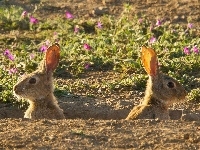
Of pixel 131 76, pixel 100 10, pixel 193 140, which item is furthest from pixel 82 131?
pixel 100 10

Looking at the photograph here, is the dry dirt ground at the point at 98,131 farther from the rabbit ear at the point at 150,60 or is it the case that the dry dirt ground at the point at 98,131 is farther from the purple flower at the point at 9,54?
the purple flower at the point at 9,54

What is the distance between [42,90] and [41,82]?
0.31 feet

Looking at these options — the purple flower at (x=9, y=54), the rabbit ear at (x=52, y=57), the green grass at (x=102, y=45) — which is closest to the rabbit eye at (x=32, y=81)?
the rabbit ear at (x=52, y=57)

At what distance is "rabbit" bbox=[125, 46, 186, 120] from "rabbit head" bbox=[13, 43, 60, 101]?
1.00 meters

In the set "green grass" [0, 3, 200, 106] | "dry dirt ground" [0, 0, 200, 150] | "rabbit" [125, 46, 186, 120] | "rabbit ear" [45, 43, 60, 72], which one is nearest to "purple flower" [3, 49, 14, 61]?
"green grass" [0, 3, 200, 106]

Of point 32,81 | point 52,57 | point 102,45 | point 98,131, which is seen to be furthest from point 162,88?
point 102,45

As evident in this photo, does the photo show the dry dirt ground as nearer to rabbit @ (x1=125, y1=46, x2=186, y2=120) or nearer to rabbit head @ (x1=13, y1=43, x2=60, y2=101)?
rabbit @ (x1=125, y1=46, x2=186, y2=120)

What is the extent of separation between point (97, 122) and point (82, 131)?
481mm

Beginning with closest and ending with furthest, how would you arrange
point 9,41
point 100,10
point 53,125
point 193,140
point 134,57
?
point 193,140
point 53,125
point 134,57
point 9,41
point 100,10

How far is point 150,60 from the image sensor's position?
8602 mm

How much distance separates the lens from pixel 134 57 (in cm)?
1075

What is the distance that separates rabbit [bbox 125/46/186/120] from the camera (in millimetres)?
8586

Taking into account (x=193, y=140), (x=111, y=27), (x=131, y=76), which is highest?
(x=111, y=27)

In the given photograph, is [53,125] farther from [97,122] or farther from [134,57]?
[134,57]
